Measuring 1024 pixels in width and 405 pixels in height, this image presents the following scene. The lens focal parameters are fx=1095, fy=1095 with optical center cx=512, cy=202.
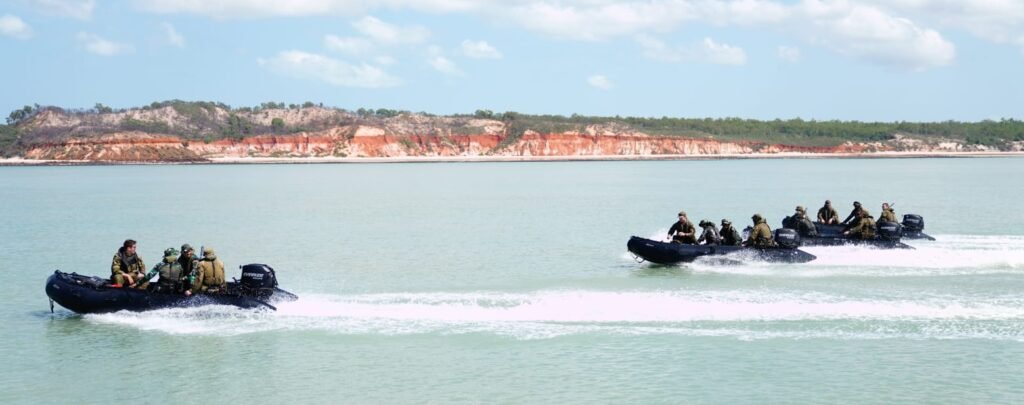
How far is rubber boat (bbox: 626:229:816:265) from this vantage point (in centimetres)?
2878

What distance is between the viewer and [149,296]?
72.0 feet

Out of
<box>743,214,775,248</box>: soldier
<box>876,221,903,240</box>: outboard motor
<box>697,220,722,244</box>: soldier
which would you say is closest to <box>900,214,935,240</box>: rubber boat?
<box>876,221,903,240</box>: outboard motor

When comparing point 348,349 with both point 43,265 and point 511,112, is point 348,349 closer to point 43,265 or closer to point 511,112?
point 43,265

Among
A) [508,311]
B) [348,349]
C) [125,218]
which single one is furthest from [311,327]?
[125,218]

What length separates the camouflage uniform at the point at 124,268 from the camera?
2192 centimetres

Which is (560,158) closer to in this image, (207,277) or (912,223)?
(912,223)

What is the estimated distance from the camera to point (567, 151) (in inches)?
7003

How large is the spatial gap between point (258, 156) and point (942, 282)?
15130 cm

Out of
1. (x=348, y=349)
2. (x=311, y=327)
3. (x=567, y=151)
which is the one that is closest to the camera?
(x=348, y=349)

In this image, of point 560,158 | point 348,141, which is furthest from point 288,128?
point 560,158

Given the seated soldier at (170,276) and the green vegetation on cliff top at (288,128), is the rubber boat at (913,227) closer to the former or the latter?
the seated soldier at (170,276)

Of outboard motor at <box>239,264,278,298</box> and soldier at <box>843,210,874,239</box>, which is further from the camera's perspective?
soldier at <box>843,210,874,239</box>

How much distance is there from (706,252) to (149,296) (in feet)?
46.3

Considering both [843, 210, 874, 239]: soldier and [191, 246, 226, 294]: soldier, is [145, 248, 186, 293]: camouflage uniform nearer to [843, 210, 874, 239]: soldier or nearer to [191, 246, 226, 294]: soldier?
[191, 246, 226, 294]: soldier
